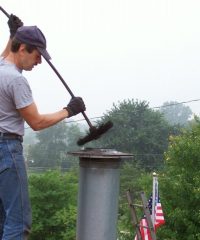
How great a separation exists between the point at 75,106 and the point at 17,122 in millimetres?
352

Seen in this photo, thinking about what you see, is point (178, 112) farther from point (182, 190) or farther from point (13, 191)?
point (13, 191)

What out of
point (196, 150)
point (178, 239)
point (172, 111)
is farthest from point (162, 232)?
point (172, 111)

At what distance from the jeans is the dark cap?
52 centimetres

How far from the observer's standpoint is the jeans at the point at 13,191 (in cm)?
288

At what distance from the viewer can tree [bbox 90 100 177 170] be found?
169 feet

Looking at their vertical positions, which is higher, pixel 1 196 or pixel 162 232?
pixel 1 196

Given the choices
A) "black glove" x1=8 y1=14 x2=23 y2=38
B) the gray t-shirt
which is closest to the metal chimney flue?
the gray t-shirt

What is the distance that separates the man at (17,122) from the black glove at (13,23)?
1.45 feet

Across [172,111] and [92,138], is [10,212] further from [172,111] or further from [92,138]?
[172,111]

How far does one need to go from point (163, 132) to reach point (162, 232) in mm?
37929

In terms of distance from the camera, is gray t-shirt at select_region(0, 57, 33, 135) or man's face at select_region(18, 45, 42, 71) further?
man's face at select_region(18, 45, 42, 71)

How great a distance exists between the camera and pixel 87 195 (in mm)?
3018

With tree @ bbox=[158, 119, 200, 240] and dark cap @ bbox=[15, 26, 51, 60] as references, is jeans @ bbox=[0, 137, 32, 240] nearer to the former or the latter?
dark cap @ bbox=[15, 26, 51, 60]

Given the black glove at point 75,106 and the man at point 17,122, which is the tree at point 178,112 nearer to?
the black glove at point 75,106
